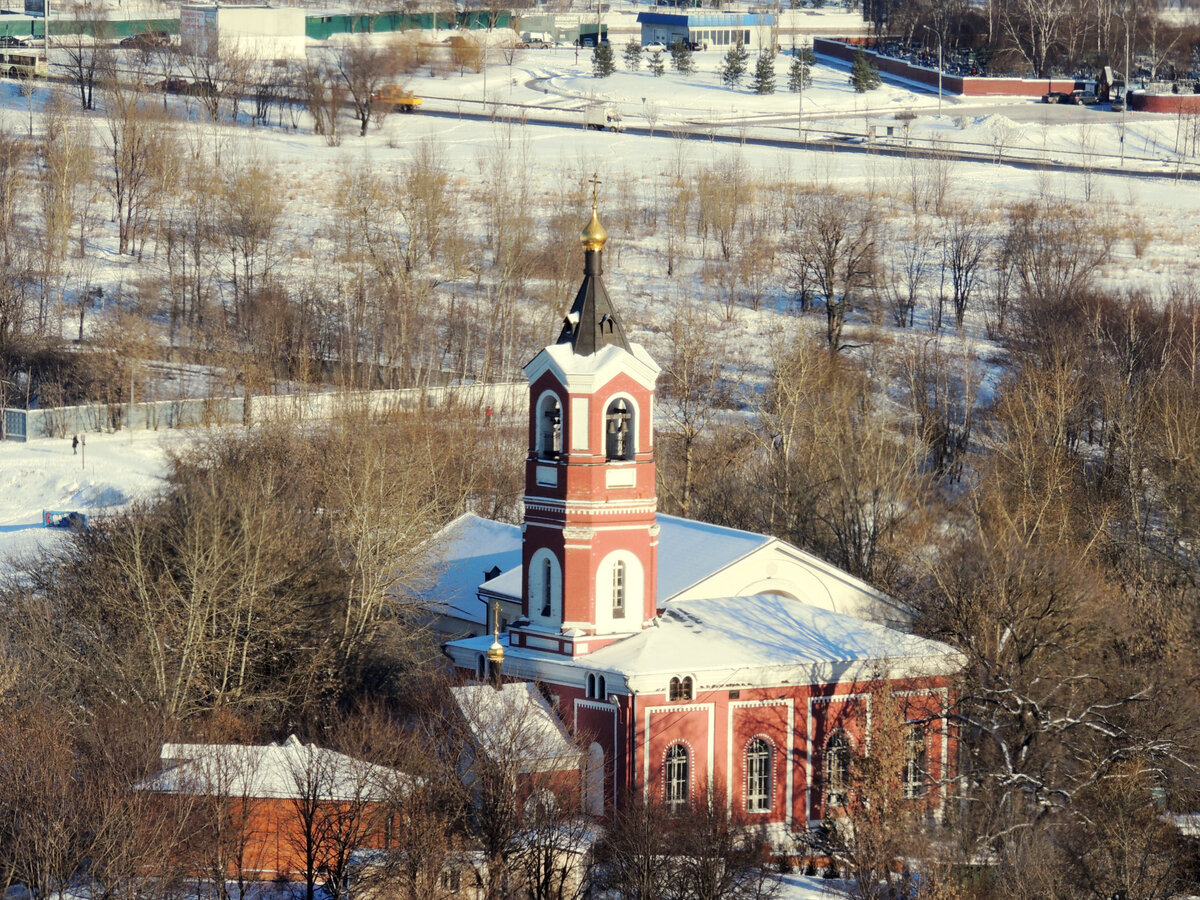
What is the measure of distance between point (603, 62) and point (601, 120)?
1357 centimetres

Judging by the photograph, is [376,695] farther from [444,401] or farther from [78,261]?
[78,261]

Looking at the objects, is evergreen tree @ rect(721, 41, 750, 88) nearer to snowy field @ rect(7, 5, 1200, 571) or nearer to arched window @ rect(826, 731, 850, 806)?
snowy field @ rect(7, 5, 1200, 571)

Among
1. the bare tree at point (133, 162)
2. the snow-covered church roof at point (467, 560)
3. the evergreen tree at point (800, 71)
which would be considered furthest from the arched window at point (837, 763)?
the evergreen tree at point (800, 71)

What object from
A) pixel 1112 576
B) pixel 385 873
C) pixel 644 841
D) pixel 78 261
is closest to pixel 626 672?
pixel 644 841

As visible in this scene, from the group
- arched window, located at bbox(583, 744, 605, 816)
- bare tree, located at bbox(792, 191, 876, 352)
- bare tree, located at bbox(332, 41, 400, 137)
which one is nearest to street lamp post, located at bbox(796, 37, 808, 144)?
Result: bare tree, located at bbox(792, 191, 876, 352)

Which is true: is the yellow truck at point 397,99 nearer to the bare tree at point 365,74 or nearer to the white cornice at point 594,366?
the bare tree at point 365,74

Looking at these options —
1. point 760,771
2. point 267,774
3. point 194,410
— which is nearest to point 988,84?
point 194,410

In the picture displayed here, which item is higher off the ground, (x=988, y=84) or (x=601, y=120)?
(x=988, y=84)

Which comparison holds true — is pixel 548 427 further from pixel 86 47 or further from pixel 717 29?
pixel 717 29

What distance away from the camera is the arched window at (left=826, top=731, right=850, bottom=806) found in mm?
35625

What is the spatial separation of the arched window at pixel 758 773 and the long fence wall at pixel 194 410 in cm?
2744

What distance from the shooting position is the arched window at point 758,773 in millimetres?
35156

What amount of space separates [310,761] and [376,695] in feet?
23.1

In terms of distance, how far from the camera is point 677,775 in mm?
34688
